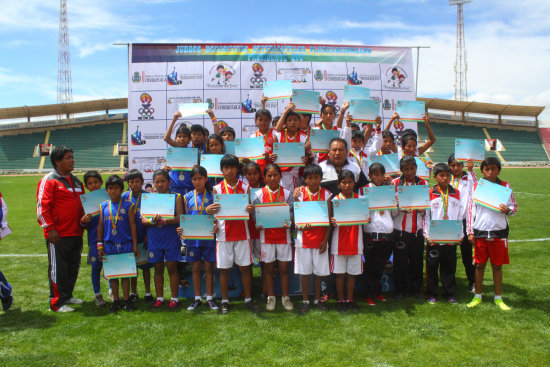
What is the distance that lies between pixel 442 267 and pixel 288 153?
2567mm

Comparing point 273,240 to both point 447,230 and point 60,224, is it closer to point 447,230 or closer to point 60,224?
point 447,230

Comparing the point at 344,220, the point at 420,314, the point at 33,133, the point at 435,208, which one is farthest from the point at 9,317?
the point at 33,133

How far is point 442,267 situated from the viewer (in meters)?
4.84

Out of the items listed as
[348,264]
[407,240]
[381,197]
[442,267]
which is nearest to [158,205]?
[348,264]

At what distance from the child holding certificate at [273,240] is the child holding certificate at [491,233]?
233 cm

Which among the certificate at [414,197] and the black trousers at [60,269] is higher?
the certificate at [414,197]

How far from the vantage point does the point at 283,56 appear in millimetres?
7918

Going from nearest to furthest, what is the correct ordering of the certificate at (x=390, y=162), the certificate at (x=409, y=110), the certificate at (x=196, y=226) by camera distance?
the certificate at (x=196, y=226)
the certificate at (x=390, y=162)
the certificate at (x=409, y=110)

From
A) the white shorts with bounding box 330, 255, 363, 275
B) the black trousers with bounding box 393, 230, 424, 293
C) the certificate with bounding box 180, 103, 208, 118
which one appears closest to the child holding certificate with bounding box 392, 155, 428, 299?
the black trousers with bounding box 393, 230, 424, 293

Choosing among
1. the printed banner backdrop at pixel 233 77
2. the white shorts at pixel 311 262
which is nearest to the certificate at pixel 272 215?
the white shorts at pixel 311 262

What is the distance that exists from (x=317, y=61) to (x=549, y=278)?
581cm

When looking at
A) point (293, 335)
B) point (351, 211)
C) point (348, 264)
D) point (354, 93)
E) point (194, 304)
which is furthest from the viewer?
point (354, 93)

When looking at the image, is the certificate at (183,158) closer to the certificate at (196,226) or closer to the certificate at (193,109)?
the certificate at (193,109)

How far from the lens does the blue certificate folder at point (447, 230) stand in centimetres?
454
